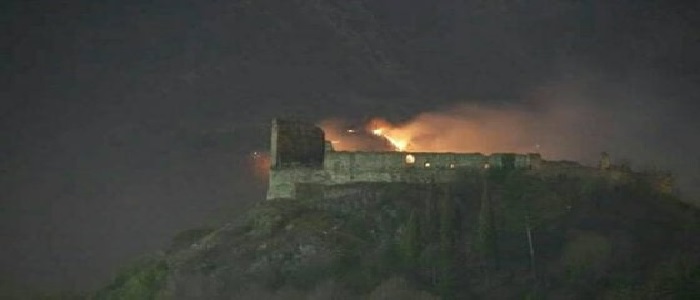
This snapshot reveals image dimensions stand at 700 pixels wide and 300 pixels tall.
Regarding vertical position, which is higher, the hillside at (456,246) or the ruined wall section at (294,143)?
the ruined wall section at (294,143)

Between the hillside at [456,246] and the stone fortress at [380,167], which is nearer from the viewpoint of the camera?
the hillside at [456,246]

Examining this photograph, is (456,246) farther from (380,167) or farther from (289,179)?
(289,179)

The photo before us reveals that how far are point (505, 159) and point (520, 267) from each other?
9.21 metres

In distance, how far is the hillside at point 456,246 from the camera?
5822 cm

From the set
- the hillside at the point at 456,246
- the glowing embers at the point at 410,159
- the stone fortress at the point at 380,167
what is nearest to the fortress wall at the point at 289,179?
the stone fortress at the point at 380,167

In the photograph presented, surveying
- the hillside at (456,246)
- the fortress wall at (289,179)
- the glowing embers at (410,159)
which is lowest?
the hillside at (456,246)

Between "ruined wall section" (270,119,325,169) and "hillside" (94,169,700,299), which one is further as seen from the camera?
"ruined wall section" (270,119,325,169)

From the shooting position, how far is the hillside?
58219 millimetres

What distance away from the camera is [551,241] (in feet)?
205

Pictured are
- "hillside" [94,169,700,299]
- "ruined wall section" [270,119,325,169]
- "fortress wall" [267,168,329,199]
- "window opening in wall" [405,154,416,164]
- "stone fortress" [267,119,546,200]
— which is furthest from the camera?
"ruined wall section" [270,119,325,169]

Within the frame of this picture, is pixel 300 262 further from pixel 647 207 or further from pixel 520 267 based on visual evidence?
pixel 647 207

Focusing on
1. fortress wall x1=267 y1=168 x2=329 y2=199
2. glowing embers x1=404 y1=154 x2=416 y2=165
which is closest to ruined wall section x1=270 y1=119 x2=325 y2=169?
fortress wall x1=267 y1=168 x2=329 y2=199

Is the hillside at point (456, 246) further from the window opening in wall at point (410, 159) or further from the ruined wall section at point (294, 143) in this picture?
the ruined wall section at point (294, 143)

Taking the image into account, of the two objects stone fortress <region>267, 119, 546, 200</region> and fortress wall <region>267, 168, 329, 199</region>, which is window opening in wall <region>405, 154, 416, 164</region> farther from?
fortress wall <region>267, 168, 329, 199</region>
